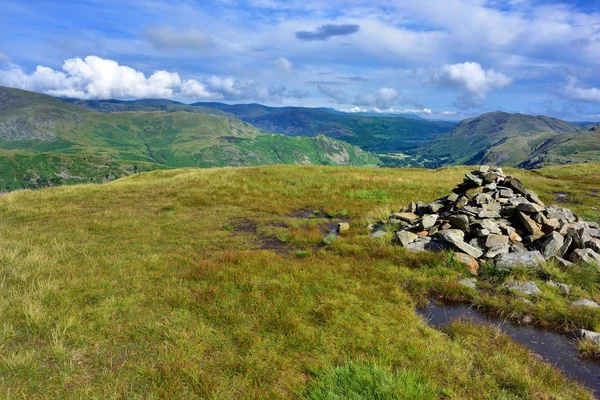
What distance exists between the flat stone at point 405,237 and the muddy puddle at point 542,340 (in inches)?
187

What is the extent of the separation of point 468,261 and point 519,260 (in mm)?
1903

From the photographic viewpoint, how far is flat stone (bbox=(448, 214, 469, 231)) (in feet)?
52.5

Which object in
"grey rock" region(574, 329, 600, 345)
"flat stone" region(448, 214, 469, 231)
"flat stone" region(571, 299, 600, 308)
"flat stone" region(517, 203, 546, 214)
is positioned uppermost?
"flat stone" region(517, 203, 546, 214)

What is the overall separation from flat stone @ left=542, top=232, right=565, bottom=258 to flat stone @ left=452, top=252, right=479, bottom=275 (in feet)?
9.46

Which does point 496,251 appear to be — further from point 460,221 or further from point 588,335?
point 588,335

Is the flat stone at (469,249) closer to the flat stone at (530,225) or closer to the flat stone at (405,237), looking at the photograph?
the flat stone at (405,237)

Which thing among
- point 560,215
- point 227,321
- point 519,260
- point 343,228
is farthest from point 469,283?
point 227,321

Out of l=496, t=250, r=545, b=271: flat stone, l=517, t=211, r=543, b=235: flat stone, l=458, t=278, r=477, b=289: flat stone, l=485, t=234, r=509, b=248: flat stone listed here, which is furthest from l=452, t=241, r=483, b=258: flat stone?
l=517, t=211, r=543, b=235: flat stone

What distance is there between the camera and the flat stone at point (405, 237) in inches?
628

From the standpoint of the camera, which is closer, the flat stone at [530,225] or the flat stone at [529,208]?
the flat stone at [530,225]

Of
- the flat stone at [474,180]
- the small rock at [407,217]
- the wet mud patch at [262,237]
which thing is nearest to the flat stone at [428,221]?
the small rock at [407,217]

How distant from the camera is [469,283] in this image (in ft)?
41.0

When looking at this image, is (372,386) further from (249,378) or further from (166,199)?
(166,199)

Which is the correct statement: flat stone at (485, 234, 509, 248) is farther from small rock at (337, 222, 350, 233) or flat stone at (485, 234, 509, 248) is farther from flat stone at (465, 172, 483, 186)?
flat stone at (465, 172, 483, 186)
